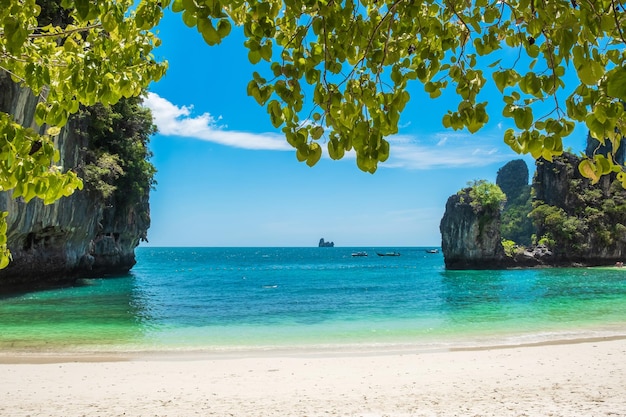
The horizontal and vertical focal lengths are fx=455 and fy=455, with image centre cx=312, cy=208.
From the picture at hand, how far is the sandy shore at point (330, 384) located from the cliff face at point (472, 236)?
43.9m

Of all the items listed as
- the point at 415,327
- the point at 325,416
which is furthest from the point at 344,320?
the point at 325,416

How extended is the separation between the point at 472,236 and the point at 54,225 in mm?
43583

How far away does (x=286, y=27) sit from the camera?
8.47 feet

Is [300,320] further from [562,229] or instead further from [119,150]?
[562,229]

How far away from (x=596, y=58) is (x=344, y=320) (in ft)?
54.8

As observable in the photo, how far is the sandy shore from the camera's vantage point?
633 centimetres

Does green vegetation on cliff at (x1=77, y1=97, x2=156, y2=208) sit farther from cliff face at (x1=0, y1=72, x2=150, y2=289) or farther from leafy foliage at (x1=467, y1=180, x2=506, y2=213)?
leafy foliage at (x1=467, y1=180, x2=506, y2=213)

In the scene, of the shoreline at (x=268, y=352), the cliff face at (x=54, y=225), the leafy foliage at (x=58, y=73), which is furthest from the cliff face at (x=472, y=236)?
the leafy foliage at (x=58, y=73)

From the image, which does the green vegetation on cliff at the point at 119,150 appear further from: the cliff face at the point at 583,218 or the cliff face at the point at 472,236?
the cliff face at the point at 583,218

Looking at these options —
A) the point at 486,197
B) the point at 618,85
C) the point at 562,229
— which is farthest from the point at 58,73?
the point at 562,229

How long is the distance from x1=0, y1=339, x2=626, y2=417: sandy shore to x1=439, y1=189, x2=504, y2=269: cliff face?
43.9m

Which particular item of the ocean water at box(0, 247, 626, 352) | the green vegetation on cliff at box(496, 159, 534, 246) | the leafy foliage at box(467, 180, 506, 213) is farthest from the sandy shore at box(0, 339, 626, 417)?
the green vegetation on cliff at box(496, 159, 534, 246)

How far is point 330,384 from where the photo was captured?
784 cm

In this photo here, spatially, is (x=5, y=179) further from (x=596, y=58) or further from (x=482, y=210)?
(x=482, y=210)
